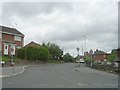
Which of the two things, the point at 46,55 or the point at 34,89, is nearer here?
the point at 34,89

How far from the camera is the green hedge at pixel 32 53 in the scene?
70625mm

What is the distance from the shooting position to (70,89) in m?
16.0

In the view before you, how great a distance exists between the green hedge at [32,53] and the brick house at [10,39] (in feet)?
8.12

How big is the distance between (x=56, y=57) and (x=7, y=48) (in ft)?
160

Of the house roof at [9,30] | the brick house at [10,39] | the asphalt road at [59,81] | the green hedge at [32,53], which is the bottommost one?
the asphalt road at [59,81]

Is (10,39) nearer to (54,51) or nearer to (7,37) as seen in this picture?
(7,37)

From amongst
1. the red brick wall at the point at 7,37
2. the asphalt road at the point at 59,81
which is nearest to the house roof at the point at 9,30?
the red brick wall at the point at 7,37

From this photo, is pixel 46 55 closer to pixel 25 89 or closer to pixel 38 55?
pixel 38 55

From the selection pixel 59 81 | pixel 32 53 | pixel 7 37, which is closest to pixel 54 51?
pixel 32 53

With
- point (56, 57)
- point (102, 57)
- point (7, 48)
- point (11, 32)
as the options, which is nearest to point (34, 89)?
point (7, 48)

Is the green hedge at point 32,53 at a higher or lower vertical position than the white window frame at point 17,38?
lower

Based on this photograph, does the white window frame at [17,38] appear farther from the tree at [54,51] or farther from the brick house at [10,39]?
the tree at [54,51]

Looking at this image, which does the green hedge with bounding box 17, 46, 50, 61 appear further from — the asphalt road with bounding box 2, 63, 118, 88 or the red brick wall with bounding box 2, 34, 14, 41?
the asphalt road with bounding box 2, 63, 118, 88

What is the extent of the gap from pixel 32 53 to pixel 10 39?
6850mm
